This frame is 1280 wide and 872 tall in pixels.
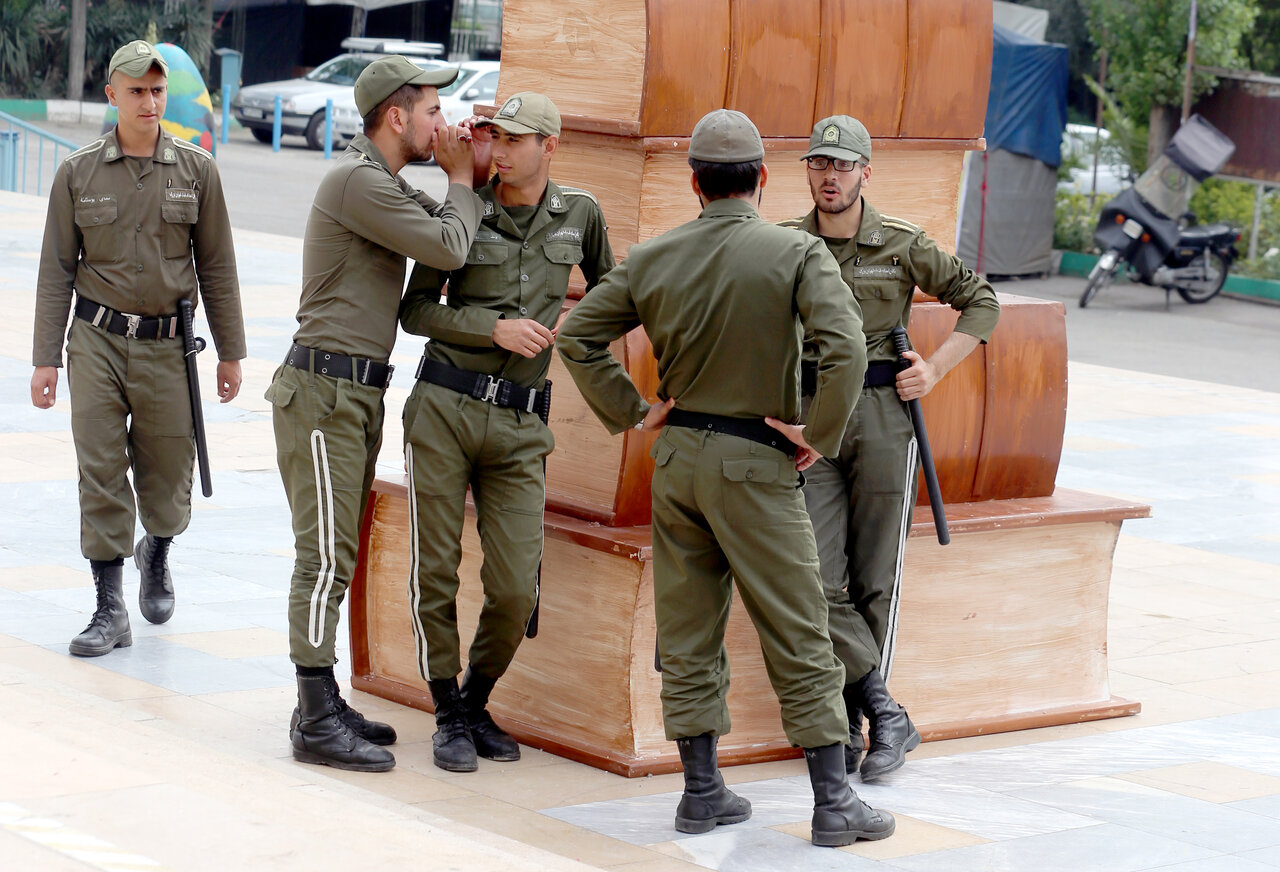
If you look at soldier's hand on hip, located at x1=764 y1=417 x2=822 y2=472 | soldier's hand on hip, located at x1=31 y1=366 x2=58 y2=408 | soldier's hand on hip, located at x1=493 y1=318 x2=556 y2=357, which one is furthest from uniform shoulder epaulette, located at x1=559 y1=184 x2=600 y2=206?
soldier's hand on hip, located at x1=31 y1=366 x2=58 y2=408

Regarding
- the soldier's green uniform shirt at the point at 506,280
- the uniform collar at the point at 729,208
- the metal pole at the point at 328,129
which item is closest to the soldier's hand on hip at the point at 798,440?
the uniform collar at the point at 729,208

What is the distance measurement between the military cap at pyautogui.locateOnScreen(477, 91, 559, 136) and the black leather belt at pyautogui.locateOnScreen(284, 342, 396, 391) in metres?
0.77

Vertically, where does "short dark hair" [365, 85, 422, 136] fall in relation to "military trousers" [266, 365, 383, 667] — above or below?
above

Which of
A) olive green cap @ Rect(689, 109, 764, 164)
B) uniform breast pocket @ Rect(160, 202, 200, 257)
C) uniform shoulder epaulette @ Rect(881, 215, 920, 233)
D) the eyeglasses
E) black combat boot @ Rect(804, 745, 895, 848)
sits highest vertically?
olive green cap @ Rect(689, 109, 764, 164)

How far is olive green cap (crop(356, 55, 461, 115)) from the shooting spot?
15.9 feet

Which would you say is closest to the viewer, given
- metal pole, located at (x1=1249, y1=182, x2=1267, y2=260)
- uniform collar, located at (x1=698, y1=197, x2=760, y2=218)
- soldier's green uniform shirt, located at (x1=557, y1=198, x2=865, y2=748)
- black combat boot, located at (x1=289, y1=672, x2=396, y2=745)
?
soldier's green uniform shirt, located at (x1=557, y1=198, x2=865, y2=748)

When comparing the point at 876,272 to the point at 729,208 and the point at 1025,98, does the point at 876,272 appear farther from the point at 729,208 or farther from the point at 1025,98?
the point at 1025,98

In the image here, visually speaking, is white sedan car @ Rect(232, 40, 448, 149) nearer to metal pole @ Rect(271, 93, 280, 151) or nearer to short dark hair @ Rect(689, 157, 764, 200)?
metal pole @ Rect(271, 93, 280, 151)

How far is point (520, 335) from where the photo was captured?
15.7 feet

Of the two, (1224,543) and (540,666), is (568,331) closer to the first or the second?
(540,666)

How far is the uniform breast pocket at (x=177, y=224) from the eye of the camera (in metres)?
5.89

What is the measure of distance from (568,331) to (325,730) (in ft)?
4.57

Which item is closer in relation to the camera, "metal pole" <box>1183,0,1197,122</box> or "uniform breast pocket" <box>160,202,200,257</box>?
"uniform breast pocket" <box>160,202,200,257</box>

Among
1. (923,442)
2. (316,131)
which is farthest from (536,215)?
(316,131)
